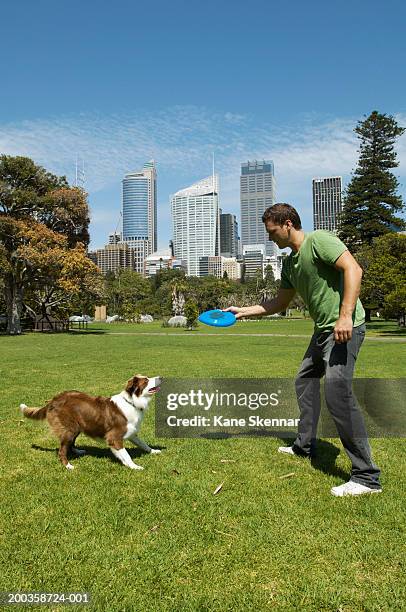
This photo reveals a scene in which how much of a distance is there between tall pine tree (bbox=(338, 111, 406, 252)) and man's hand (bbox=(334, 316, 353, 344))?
4703 cm

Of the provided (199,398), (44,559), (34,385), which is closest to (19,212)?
(34,385)

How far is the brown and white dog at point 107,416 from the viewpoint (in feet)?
16.1

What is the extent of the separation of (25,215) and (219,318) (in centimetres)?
3457

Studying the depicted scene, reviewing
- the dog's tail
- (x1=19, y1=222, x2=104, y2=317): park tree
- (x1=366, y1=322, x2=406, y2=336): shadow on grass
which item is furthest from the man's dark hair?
(x1=19, y1=222, x2=104, y2=317): park tree

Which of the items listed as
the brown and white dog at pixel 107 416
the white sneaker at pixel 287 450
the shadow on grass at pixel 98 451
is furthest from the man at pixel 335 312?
the shadow on grass at pixel 98 451

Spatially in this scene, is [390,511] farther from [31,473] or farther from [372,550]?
[31,473]

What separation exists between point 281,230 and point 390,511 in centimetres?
248

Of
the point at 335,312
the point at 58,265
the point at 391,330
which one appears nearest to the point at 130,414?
the point at 335,312

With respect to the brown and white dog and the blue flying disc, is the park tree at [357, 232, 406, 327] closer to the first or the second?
the blue flying disc

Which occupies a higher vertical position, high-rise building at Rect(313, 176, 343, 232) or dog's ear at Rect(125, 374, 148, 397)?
high-rise building at Rect(313, 176, 343, 232)

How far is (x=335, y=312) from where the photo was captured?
428 centimetres

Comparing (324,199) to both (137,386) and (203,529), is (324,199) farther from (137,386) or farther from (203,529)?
(203,529)

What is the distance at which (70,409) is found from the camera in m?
4.98

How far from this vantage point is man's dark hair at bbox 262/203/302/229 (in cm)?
453
